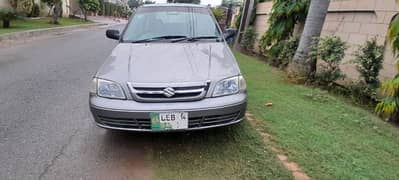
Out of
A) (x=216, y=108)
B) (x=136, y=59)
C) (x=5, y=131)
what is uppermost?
(x=136, y=59)

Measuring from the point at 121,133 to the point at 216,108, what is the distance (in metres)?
1.36

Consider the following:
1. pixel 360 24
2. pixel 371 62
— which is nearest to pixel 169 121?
pixel 371 62

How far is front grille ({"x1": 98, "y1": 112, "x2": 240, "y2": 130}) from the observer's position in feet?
9.34

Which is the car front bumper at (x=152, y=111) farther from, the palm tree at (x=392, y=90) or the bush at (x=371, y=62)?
the bush at (x=371, y=62)

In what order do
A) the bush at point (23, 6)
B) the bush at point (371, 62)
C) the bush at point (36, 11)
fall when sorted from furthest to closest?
1. the bush at point (36, 11)
2. the bush at point (23, 6)
3. the bush at point (371, 62)

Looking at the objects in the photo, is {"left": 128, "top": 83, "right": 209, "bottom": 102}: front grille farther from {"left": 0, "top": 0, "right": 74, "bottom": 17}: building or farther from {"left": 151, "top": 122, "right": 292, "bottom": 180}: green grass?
{"left": 0, "top": 0, "right": 74, "bottom": 17}: building

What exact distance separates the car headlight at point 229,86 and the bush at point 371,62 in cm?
272

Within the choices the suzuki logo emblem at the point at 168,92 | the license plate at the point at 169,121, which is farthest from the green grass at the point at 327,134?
the suzuki logo emblem at the point at 168,92

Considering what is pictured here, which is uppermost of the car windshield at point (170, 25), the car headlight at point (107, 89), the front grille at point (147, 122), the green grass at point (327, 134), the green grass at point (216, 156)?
the car windshield at point (170, 25)

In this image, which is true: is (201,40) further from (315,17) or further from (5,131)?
(315,17)

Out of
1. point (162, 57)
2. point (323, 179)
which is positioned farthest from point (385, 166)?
point (162, 57)

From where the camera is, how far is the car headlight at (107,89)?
2.91 metres

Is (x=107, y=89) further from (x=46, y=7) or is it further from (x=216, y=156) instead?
(x=46, y=7)

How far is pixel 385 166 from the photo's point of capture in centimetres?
283
